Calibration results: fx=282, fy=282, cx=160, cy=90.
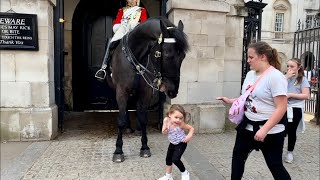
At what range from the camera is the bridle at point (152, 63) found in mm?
3879

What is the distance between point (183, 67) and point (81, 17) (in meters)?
4.40

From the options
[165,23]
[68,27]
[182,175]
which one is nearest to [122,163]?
[182,175]

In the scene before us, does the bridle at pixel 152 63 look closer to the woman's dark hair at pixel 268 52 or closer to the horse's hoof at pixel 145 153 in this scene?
the horse's hoof at pixel 145 153

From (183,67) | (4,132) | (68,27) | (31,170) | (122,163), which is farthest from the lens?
(68,27)

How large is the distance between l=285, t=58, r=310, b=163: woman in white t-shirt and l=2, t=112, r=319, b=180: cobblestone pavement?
1.62 ft

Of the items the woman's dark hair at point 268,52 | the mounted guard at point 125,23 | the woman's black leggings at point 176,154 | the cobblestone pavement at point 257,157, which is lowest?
the cobblestone pavement at point 257,157

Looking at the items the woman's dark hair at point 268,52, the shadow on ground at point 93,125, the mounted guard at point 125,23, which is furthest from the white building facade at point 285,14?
the woman's dark hair at point 268,52

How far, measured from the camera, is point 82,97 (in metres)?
9.06

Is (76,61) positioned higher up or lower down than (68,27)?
lower down

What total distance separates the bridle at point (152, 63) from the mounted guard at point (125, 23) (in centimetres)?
29

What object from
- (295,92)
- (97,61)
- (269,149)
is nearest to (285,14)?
(97,61)

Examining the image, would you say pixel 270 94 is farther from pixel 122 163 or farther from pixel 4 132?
pixel 4 132

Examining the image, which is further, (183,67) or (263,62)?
(183,67)

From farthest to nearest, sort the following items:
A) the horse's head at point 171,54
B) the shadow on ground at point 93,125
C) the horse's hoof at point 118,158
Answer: the shadow on ground at point 93,125 → the horse's hoof at point 118,158 → the horse's head at point 171,54
